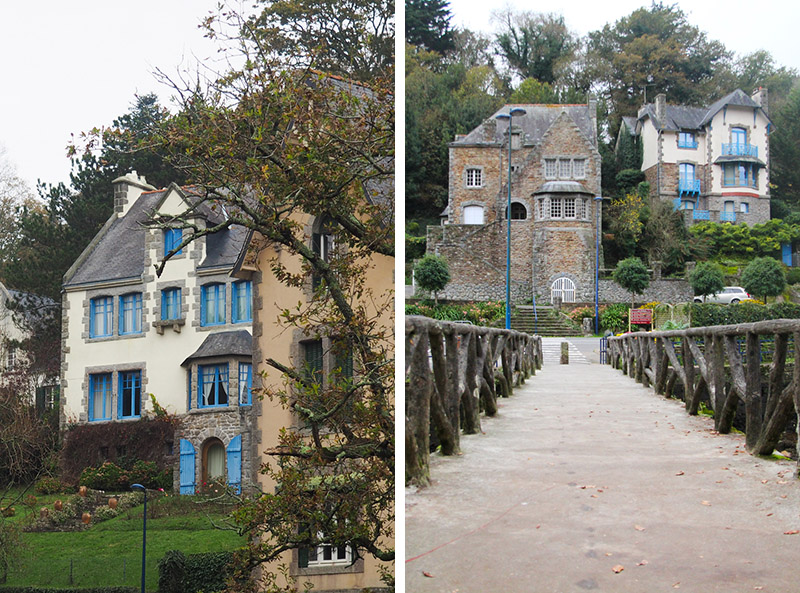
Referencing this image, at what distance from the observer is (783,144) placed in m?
3.36

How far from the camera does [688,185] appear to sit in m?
8.30

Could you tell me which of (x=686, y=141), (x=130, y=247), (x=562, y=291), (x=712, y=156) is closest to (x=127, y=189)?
(x=130, y=247)

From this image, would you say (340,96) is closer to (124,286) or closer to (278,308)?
(278,308)

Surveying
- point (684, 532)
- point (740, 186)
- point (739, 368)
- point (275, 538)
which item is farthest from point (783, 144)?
point (275, 538)

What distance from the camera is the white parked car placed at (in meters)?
5.37

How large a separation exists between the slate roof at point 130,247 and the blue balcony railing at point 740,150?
3.15 m

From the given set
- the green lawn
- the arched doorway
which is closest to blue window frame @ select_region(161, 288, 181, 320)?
the arched doorway

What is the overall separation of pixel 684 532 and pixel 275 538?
0.86m

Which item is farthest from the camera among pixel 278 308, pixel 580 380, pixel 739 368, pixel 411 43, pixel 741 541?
pixel 580 380

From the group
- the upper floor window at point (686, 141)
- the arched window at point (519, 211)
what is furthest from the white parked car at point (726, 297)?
the arched window at point (519, 211)

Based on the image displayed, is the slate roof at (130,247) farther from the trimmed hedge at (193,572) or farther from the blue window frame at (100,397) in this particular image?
the trimmed hedge at (193,572)

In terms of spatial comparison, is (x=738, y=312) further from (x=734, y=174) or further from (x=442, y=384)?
(x=442, y=384)

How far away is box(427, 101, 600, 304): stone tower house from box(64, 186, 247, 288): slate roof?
2.13 meters

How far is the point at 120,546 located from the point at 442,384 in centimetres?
85
